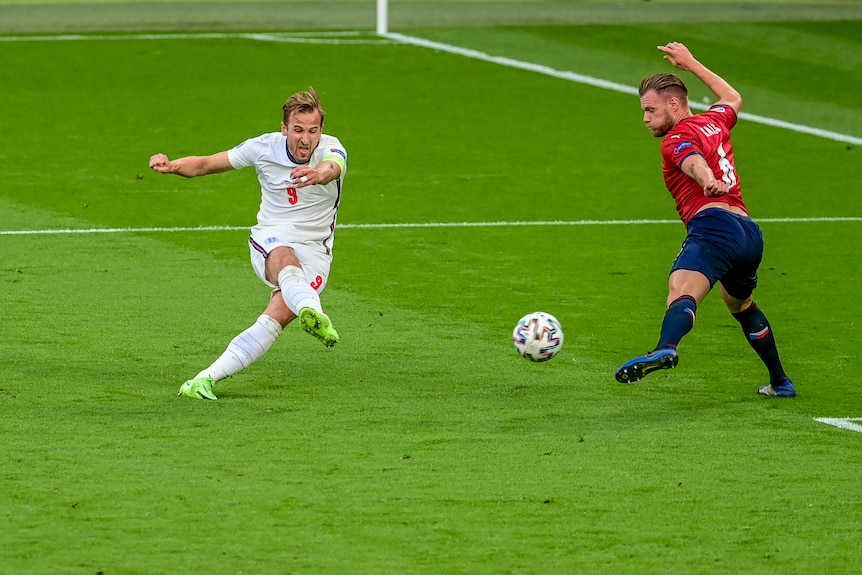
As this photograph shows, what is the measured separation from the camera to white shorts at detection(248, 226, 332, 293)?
8.43 metres

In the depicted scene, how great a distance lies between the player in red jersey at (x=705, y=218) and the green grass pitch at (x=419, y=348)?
0.44 m

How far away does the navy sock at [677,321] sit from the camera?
7.77 m

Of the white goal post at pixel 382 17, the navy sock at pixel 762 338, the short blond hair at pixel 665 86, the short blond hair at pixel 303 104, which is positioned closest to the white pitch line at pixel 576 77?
the white goal post at pixel 382 17

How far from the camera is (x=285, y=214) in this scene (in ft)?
27.9

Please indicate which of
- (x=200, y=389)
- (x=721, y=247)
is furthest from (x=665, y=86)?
(x=200, y=389)

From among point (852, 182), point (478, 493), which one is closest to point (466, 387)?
point (478, 493)

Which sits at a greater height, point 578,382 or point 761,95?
point 761,95

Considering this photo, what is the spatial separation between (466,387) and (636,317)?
2336 mm

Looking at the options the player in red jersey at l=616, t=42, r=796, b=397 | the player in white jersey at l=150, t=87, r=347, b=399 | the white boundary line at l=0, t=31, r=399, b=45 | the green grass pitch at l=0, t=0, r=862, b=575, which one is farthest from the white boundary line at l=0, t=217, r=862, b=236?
the white boundary line at l=0, t=31, r=399, b=45

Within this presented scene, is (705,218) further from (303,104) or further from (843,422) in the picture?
(303,104)

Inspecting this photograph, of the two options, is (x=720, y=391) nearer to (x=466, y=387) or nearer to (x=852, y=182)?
(x=466, y=387)

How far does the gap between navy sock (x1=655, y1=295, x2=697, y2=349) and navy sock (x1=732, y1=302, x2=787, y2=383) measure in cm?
68

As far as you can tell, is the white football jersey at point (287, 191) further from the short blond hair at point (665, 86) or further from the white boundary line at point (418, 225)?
the white boundary line at point (418, 225)

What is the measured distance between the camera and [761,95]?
2141cm
